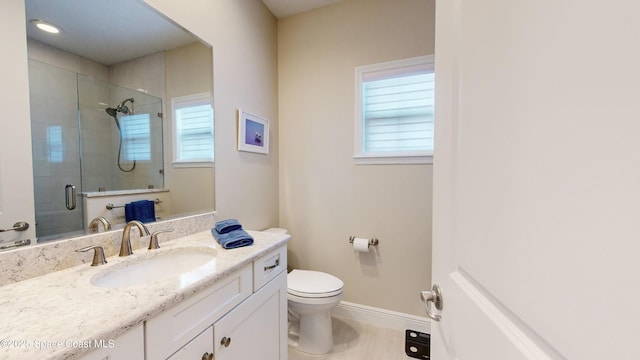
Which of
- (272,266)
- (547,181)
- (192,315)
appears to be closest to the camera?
(547,181)

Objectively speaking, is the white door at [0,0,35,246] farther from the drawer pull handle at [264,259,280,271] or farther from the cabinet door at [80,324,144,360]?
the drawer pull handle at [264,259,280,271]

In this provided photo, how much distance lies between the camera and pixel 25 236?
86 cm

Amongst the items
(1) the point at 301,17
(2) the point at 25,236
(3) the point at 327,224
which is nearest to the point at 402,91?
(1) the point at 301,17

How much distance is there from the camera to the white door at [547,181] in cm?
24

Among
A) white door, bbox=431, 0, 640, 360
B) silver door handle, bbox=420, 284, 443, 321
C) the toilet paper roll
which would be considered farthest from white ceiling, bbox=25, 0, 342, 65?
the toilet paper roll

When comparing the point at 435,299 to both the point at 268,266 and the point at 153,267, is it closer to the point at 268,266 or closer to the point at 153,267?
the point at 268,266

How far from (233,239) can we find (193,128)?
77 centimetres

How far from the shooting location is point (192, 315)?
825 millimetres

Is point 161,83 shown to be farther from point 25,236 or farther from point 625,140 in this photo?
point 625,140

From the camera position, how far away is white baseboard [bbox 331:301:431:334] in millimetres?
1929

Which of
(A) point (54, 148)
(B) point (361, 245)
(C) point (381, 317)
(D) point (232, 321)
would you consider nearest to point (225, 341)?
(D) point (232, 321)

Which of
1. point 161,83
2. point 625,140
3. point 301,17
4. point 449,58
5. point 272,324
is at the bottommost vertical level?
point 272,324

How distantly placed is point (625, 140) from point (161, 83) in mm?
1716

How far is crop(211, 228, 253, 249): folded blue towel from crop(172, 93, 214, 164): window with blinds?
540 mm
